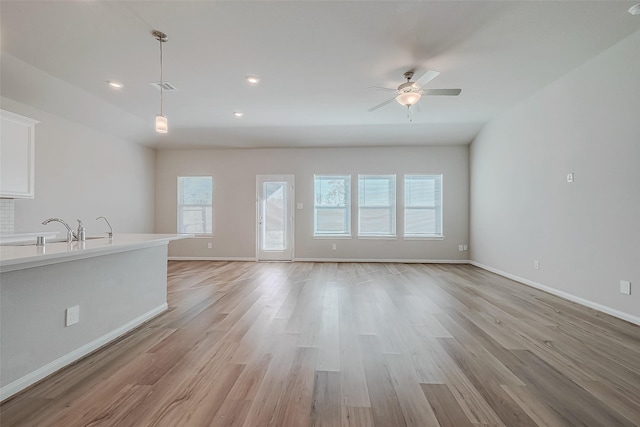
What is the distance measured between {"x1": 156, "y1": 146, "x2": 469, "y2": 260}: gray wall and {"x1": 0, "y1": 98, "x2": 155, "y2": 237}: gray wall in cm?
60

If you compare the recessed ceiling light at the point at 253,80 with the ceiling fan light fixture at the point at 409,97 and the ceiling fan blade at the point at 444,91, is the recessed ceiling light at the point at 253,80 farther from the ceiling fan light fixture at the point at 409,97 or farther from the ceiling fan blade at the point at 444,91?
the ceiling fan blade at the point at 444,91

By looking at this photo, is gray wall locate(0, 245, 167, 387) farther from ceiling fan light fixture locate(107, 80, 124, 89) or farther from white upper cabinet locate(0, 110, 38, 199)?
ceiling fan light fixture locate(107, 80, 124, 89)

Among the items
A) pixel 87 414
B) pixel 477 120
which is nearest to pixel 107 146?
pixel 87 414

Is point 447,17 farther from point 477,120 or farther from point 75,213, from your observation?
point 75,213

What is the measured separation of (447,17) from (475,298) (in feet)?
10.7

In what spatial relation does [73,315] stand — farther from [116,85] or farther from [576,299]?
[576,299]

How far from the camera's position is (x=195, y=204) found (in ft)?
23.1

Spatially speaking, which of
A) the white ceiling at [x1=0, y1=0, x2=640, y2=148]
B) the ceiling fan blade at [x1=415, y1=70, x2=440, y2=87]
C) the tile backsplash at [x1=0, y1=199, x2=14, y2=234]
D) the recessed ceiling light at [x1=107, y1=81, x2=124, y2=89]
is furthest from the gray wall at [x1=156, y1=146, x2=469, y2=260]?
the ceiling fan blade at [x1=415, y1=70, x2=440, y2=87]

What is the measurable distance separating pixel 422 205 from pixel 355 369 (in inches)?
210

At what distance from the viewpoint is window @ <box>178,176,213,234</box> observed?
7.01 m

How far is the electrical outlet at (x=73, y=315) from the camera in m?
2.08

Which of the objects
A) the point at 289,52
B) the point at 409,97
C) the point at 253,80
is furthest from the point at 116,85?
the point at 409,97

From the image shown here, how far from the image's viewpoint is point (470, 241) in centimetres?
650

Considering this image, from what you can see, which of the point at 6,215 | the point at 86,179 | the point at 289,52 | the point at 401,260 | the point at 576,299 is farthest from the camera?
the point at 401,260
